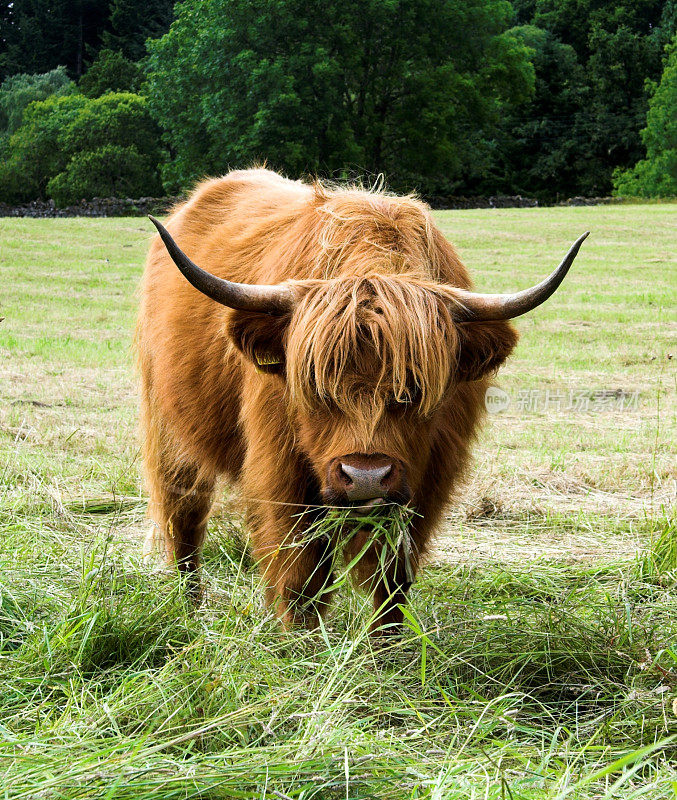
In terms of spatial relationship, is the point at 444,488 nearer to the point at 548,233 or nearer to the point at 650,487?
the point at 650,487

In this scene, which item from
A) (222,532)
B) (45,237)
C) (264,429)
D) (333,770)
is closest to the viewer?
(333,770)

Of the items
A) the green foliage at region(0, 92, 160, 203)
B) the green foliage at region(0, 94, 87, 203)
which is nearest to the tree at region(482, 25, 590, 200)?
the green foliage at region(0, 92, 160, 203)

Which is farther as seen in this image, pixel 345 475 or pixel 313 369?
pixel 313 369

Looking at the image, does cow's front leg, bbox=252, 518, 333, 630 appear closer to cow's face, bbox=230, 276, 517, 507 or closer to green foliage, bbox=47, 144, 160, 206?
cow's face, bbox=230, 276, 517, 507

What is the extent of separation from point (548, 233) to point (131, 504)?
17720 millimetres

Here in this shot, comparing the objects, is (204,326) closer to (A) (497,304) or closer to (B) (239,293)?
(B) (239,293)

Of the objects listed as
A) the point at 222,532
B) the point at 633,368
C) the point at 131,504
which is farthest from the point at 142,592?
the point at 633,368

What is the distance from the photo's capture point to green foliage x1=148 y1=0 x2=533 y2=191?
1375 inches

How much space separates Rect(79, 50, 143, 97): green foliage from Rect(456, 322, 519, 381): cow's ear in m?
54.7

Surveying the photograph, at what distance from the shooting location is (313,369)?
2.61 m

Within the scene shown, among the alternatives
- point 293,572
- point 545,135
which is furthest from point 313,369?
point 545,135

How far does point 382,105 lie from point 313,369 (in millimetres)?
37086

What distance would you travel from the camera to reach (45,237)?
770 inches

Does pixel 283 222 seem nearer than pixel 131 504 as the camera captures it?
Yes
